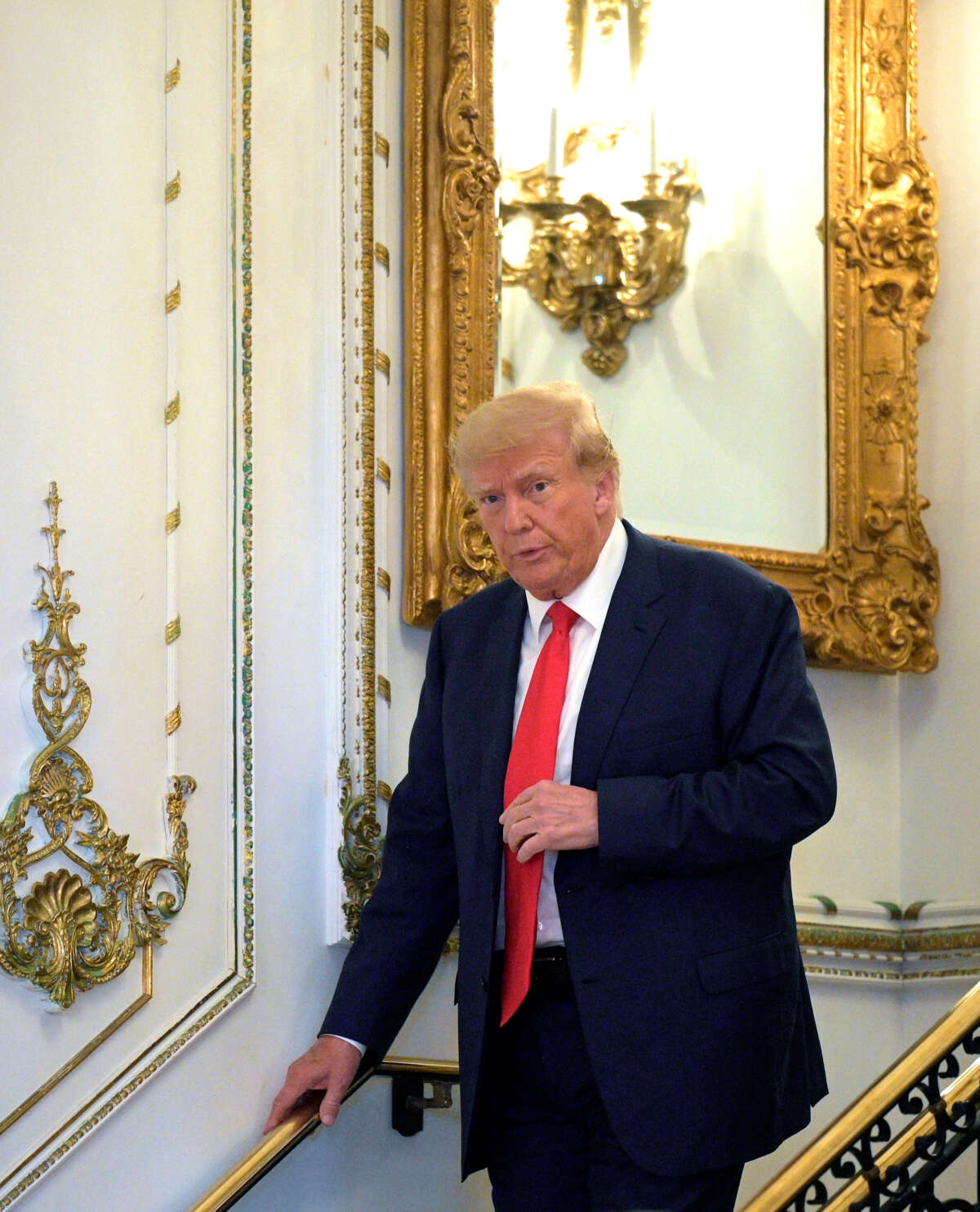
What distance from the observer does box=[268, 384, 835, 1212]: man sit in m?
2.38

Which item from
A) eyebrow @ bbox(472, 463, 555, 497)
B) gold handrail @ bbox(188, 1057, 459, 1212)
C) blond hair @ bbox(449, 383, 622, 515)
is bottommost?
gold handrail @ bbox(188, 1057, 459, 1212)

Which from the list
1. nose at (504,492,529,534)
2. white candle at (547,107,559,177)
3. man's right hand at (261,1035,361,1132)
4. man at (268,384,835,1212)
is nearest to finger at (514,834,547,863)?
man at (268,384,835,1212)

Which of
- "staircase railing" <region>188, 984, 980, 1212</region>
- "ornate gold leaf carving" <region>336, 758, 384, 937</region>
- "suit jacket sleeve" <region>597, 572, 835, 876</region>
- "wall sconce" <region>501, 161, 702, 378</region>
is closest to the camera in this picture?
"staircase railing" <region>188, 984, 980, 1212</region>

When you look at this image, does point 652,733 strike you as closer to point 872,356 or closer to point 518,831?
point 518,831

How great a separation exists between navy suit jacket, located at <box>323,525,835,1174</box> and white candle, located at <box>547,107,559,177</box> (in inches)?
54.0

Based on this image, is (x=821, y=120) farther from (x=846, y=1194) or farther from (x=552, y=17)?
(x=846, y=1194)

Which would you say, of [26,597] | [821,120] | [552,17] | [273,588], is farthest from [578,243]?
[26,597]

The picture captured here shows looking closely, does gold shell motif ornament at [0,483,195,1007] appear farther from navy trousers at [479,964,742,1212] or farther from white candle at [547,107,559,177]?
white candle at [547,107,559,177]

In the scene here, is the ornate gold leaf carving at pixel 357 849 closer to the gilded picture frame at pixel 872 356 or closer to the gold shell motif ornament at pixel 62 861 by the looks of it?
the gold shell motif ornament at pixel 62 861

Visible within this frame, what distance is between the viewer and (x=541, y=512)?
2602 millimetres

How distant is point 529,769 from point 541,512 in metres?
0.42

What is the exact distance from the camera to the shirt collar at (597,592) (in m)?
2.64

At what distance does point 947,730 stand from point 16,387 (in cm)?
251

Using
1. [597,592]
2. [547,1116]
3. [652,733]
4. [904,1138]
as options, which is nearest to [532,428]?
[597,592]
